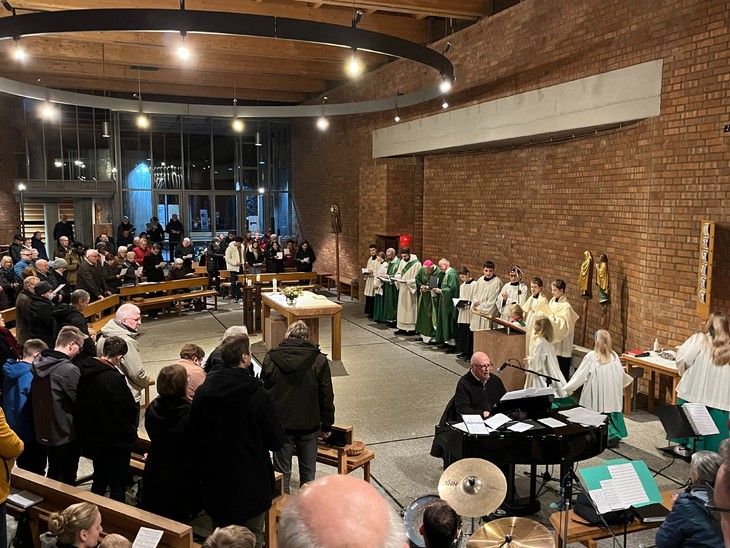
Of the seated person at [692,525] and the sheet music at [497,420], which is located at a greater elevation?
the seated person at [692,525]

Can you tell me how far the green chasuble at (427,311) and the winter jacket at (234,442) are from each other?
8325 mm

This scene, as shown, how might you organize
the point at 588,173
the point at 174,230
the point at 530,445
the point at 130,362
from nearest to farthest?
the point at 530,445 → the point at 130,362 → the point at 588,173 → the point at 174,230

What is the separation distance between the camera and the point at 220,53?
49.3ft

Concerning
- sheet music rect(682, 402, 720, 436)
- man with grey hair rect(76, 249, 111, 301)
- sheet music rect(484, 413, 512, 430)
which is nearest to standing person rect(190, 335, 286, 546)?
sheet music rect(484, 413, 512, 430)

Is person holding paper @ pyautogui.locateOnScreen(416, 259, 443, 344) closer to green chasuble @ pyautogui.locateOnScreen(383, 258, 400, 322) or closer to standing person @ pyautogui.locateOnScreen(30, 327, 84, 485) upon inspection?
green chasuble @ pyautogui.locateOnScreen(383, 258, 400, 322)

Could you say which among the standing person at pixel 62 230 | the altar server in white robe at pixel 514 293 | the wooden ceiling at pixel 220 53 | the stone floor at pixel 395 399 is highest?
the wooden ceiling at pixel 220 53

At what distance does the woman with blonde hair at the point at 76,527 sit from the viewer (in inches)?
141

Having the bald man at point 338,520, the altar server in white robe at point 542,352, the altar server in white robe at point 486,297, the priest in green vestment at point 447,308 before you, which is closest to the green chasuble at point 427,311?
the priest in green vestment at point 447,308

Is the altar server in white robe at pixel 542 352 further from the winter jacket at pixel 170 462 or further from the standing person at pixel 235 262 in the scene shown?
the standing person at pixel 235 262

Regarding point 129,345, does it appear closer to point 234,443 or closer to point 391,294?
point 234,443

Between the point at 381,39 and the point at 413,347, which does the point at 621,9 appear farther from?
the point at 413,347

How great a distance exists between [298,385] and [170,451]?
143 cm

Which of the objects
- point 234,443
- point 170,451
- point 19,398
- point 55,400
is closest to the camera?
point 234,443

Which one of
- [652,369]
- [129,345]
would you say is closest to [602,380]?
[652,369]
